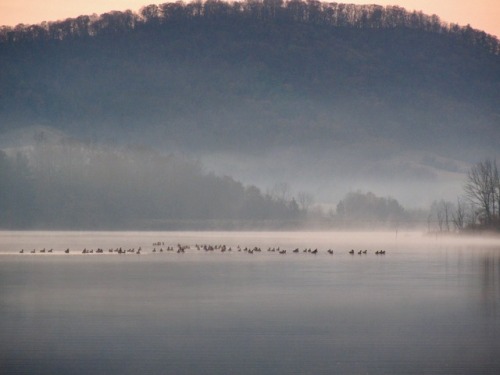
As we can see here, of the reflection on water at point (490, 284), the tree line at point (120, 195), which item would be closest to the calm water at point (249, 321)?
the reflection on water at point (490, 284)

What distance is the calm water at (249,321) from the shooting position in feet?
67.6

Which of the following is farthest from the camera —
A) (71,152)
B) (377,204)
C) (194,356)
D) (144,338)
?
(377,204)

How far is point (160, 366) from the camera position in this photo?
2017cm

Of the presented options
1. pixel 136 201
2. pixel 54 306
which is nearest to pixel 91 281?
pixel 54 306

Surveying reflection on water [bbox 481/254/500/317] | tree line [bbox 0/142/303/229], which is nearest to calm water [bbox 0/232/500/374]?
reflection on water [bbox 481/254/500/317]

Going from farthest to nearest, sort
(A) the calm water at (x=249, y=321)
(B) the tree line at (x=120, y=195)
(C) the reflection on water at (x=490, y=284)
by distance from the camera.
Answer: (B) the tree line at (x=120, y=195) < (C) the reflection on water at (x=490, y=284) < (A) the calm water at (x=249, y=321)

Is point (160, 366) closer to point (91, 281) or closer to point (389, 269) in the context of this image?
point (91, 281)

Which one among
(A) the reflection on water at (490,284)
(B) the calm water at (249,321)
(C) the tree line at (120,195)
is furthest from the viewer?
(C) the tree line at (120,195)

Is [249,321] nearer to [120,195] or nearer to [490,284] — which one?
[490,284]

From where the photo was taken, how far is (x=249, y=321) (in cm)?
2636

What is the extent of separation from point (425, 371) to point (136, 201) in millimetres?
133692

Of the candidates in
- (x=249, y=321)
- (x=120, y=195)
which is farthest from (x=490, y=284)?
(x=120, y=195)

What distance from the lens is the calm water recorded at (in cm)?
Answer: 2059

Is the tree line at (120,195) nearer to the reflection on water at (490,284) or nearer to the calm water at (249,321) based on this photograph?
the reflection on water at (490,284)
